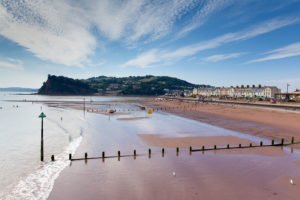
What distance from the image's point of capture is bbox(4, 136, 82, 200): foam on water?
1466 centimetres

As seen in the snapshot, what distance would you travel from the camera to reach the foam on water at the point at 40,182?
14.7 m

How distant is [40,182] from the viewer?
54.9 ft

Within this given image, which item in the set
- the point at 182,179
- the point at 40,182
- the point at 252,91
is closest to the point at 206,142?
the point at 182,179

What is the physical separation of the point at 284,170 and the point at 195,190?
8.69 metres

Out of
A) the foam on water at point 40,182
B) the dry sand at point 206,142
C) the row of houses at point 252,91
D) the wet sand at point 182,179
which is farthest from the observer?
the row of houses at point 252,91

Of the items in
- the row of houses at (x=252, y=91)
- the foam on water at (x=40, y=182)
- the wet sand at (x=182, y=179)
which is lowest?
the foam on water at (x=40, y=182)

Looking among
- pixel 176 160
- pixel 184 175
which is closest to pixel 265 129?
pixel 176 160

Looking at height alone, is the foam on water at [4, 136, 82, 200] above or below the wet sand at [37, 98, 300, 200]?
below

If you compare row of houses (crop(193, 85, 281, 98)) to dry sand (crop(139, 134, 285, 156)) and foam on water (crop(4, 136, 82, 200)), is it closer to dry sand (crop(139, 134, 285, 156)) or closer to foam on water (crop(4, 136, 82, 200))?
dry sand (crop(139, 134, 285, 156))

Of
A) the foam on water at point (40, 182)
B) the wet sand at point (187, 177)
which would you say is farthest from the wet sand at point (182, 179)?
the foam on water at point (40, 182)

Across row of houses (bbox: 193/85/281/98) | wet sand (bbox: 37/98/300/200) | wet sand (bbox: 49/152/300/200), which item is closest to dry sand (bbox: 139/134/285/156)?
wet sand (bbox: 37/98/300/200)

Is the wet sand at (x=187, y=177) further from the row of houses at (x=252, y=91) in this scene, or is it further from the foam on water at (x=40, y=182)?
the row of houses at (x=252, y=91)

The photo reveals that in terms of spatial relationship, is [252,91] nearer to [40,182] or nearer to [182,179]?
[182,179]

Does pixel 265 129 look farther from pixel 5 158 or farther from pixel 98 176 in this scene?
pixel 5 158
